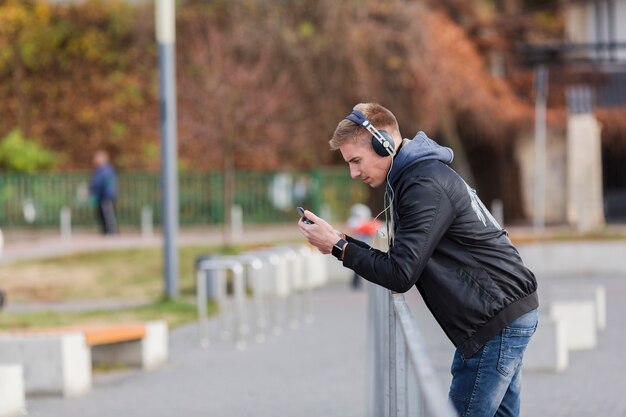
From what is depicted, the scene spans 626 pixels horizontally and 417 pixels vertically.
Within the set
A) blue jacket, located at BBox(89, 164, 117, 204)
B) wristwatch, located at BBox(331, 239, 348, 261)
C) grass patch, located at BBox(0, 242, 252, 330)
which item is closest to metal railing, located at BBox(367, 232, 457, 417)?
wristwatch, located at BBox(331, 239, 348, 261)

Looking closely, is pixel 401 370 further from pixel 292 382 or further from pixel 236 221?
pixel 236 221

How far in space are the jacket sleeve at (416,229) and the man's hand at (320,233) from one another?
0.35 meters

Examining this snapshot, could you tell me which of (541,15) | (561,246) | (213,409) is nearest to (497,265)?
(213,409)

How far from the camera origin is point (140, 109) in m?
39.5

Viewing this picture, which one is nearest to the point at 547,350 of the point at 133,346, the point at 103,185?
the point at 133,346

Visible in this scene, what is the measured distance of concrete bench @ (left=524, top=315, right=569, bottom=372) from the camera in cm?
1184

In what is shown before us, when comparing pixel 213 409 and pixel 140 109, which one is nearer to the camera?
pixel 213 409

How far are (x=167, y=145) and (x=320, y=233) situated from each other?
13.4m

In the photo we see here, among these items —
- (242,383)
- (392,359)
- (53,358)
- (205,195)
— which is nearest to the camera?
(392,359)

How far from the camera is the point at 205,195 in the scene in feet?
114

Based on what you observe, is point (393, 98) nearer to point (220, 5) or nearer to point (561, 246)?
point (220, 5)

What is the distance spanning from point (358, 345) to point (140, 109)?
25.7 meters

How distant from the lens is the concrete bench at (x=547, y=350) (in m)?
11.8

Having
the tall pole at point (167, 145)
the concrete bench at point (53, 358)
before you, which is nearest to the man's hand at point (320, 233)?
the concrete bench at point (53, 358)
